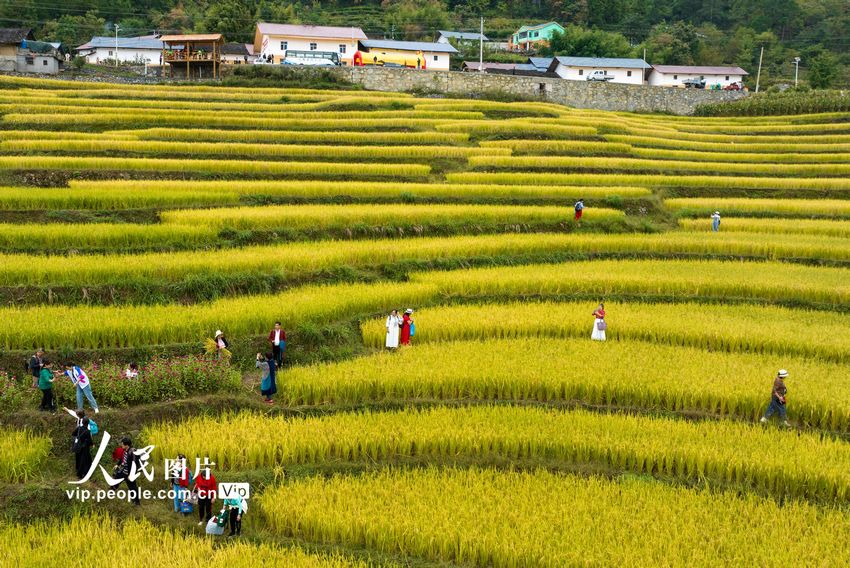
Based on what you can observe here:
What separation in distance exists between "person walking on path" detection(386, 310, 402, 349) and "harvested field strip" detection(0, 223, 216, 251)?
5.90m

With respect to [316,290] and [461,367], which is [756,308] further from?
[316,290]

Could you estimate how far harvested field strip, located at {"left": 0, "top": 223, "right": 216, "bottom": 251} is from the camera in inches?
559

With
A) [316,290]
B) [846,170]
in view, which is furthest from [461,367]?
[846,170]

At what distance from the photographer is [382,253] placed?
15820 millimetres

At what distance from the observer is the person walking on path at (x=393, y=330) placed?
11.6 m

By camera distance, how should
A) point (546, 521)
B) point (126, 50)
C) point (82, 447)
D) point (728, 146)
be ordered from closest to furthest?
point (546, 521) < point (82, 447) < point (728, 146) < point (126, 50)

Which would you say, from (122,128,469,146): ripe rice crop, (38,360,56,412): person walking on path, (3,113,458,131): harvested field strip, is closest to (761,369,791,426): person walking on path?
(38,360,56,412): person walking on path

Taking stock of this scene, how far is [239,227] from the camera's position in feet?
53.7

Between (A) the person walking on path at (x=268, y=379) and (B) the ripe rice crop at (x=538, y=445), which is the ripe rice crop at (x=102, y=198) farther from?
(B) the ripe rice crop at (x=538, y=445)

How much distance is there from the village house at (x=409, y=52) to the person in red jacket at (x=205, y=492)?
46692mm

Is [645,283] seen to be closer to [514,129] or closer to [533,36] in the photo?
[514,129]

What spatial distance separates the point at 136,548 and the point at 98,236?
9.67 metres

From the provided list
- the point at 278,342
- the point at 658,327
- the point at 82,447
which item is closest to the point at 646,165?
the point at 658,327

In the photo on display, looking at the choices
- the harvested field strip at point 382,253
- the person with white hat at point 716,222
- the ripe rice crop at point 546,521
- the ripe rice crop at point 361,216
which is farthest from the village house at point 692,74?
the ripe rice crop at point 546,521
